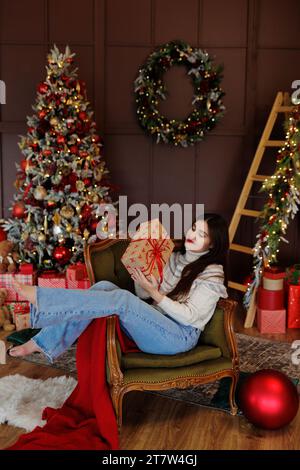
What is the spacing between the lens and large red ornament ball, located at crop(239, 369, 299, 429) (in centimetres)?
302

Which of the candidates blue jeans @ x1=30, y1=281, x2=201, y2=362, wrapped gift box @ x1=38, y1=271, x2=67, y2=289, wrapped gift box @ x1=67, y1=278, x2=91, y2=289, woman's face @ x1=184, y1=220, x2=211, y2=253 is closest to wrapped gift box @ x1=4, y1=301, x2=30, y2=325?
wrapped gift box @ x1=38, y1=271, x2=67, y2=289

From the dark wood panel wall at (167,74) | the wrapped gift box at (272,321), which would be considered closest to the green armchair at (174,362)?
the wrapped gift box at (272,321)

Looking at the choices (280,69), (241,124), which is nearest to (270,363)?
(241,124)

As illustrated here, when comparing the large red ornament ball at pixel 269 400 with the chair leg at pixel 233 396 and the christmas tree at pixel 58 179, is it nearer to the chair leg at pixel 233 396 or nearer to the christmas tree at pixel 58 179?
the chair leg at pixel 233 396

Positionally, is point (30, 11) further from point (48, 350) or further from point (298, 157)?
point (48, 350)

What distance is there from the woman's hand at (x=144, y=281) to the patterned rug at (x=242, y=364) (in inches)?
31.6

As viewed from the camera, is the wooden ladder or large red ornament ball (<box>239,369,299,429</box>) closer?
large red ornament ball (<box>239,369,299,429</box>)

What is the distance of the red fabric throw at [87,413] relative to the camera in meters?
2.86

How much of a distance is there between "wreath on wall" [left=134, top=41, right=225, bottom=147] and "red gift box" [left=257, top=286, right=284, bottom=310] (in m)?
1.74

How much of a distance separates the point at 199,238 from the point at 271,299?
1794 mm

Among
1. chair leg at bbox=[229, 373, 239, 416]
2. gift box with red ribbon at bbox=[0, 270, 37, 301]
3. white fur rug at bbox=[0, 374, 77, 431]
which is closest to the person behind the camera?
white fur rug at bbox=[0, 374, 77, 431]

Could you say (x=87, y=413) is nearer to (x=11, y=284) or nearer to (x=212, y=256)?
(x=212, y=256)

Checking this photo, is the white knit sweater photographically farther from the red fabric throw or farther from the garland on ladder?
the garland on ladder
